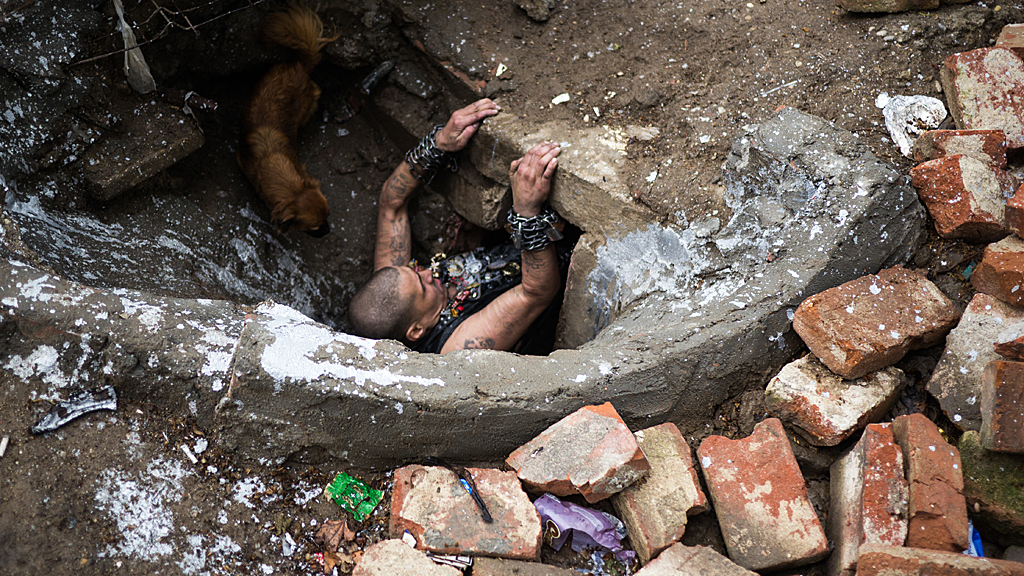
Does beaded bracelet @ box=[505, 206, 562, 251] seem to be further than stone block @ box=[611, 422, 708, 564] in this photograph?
Yes

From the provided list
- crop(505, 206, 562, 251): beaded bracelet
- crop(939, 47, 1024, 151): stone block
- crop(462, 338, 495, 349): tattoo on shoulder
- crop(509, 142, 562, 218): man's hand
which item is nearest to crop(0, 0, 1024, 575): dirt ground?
crop(939, 47, 1024, 151): stone block

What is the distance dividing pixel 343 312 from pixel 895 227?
9.03ft

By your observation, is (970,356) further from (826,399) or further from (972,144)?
(972,144)

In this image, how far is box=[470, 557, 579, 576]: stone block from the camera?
5.55 feet

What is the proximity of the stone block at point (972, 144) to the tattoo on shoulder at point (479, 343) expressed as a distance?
6.75 feet

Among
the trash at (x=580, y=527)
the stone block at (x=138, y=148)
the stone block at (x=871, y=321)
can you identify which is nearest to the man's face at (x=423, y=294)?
the stone block at (x=138, y=148)

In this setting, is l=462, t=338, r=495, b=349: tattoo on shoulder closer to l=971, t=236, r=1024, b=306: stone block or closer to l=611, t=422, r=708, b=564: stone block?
l=611, t=422, r=708, b=564: stone block

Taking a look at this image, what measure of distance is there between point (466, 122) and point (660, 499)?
1.98 meters

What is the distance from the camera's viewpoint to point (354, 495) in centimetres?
191

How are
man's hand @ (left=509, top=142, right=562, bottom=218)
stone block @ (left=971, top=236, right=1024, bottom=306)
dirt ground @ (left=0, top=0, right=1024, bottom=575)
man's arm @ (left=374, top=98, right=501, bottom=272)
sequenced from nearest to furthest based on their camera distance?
→ dirt ground @ (left=0, top=0, right=1024, bottom=575) < stone block @ (left=971, top=236, right=1024, bottom=306) < man's hand @ (left=509, top=142, right=562, bottom=218) < man's arm @ (left=374, top=98, right=501, bottom=272)

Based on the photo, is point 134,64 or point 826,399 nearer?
point 826,399

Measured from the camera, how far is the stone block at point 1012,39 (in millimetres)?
2230

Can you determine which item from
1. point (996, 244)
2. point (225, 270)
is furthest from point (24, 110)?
point (996, 244)

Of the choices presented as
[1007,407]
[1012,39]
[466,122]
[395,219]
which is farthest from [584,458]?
[1012,39]
